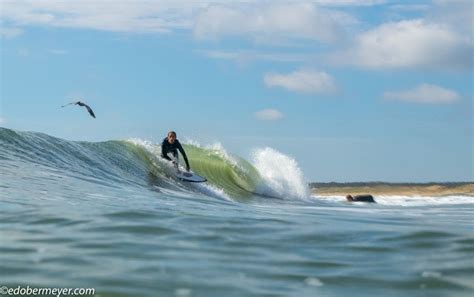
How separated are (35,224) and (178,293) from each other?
2779mm

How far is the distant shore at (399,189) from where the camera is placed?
152 feet

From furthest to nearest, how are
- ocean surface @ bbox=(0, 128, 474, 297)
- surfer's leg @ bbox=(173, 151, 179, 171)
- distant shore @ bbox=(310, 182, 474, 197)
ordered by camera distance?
1. distant shore @ bbox=(310, 182, 474, 197)
2. surfer's leg @ bbox=(173, 151, 179, 171)
3. ocean surface @ bbox=(0, 128, 474, 297)

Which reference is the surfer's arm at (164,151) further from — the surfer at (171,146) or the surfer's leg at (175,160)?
the surfer's leg at (175,160)

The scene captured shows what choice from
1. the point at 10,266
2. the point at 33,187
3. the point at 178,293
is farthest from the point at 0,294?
the point at 33,187

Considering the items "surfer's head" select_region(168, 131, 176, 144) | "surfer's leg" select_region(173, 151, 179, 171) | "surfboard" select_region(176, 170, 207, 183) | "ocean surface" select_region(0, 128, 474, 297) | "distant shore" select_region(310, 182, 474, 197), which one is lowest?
"ocean surface" select_region(0, 128, 474, 297)

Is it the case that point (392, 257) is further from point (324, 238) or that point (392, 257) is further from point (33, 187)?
point (33, 187)

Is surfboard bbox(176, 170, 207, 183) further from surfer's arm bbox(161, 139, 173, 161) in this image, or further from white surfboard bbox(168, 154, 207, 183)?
surfer's arm bbox(161, 139, 173, 161)

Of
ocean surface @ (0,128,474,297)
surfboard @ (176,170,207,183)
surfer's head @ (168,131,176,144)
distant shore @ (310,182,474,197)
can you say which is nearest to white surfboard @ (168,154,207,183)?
surfboard @ (176,170,207,183)

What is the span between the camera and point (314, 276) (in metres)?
5.88

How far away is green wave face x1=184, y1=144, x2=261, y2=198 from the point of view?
25.1m

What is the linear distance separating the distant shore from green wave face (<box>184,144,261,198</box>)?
11.0 metres

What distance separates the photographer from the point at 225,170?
2817 cm

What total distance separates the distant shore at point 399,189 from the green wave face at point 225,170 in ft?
36.2

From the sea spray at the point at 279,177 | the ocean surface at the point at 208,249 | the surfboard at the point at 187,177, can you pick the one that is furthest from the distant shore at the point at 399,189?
the ocean surface at the point at 208,249
